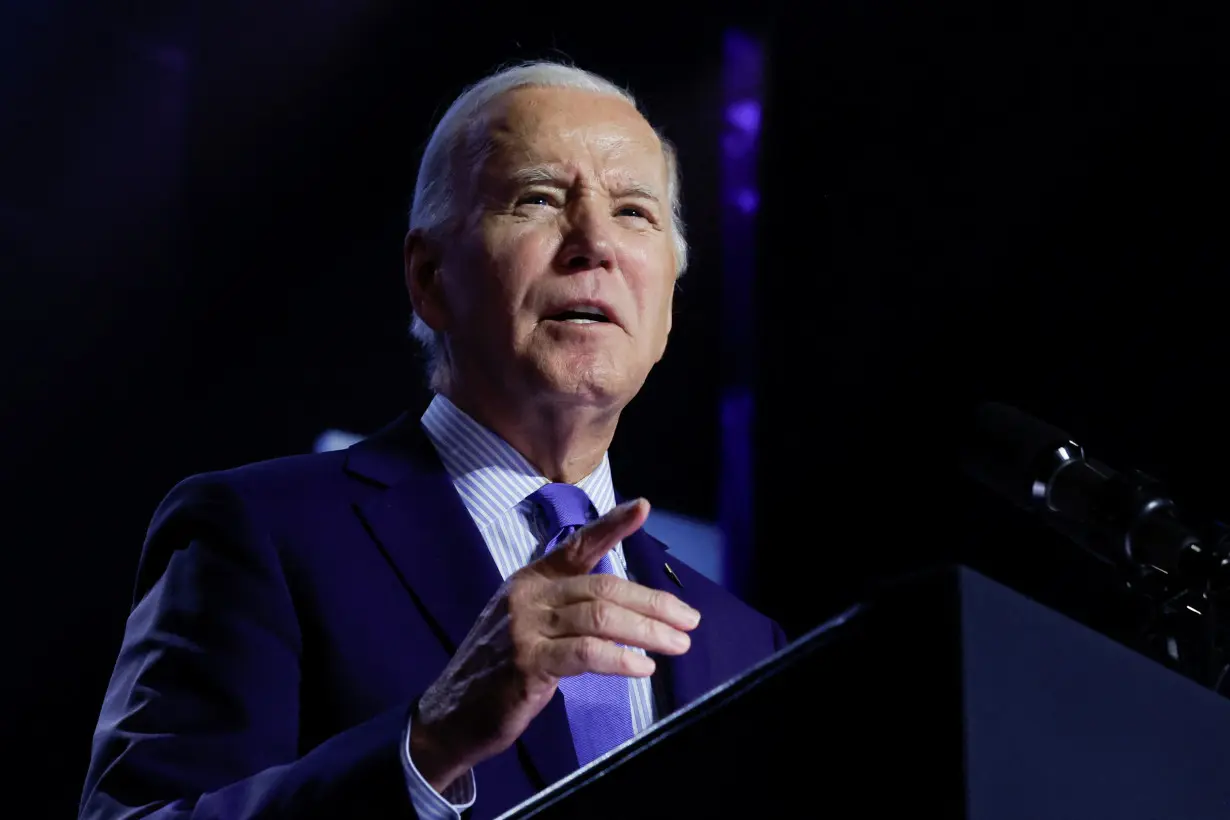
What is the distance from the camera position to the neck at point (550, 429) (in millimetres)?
1597

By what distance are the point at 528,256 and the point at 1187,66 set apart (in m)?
1.70

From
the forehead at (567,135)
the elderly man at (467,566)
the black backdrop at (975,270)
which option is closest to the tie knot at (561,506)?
the elderly man at (467,566)

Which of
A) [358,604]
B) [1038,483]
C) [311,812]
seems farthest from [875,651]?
[358,604]

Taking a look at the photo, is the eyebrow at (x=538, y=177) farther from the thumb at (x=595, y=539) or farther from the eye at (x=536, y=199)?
the thumb at (x=595, y=539)

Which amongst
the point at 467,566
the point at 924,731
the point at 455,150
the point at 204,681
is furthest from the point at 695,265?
the point at 924,731

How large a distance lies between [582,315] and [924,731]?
3.64 feet

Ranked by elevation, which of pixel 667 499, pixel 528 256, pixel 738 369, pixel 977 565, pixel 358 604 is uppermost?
pixel 528 256

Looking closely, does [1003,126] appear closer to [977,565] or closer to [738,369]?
[738,369]

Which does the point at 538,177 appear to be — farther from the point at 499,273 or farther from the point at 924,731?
the point at 924,731

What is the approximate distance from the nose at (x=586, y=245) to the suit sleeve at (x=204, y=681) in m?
0.52

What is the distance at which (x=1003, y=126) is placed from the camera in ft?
9.01

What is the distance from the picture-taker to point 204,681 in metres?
1.20

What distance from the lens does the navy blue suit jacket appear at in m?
1.15

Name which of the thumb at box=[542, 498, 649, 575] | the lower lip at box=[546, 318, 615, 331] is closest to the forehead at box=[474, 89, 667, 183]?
the lower lip at box=[546, 318, 615, 331]
